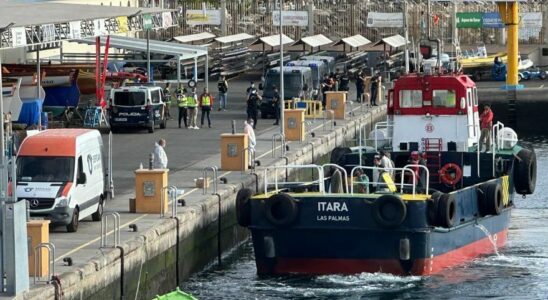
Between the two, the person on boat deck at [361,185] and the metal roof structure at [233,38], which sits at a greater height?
the metal roof structure at [233,38]

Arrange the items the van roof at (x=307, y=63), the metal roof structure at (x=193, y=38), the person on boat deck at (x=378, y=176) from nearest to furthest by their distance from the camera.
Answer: the person on boat deck at (x=378, y=176)
the van roof at (x=307, y=63)
the metal roof structure at (x=193, y=38)

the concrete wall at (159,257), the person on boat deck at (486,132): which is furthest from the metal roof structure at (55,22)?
the person on boat deck at (486,132)

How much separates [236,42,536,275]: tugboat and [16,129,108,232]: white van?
9.53 ft

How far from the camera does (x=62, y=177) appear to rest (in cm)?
2969

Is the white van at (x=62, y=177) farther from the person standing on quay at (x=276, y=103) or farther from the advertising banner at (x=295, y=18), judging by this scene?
the advertising banner at (x=295, y=18)

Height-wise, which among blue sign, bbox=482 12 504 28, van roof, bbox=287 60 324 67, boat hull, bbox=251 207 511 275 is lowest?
boat hull, bbox=251 207 511 275

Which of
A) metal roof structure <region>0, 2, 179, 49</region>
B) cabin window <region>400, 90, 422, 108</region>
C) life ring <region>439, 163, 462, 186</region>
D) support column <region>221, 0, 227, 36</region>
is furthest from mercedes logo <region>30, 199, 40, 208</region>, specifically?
support column <region>221, 0, 227, 36</region>

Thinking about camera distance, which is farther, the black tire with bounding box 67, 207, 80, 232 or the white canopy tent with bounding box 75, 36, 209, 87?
the white canopy tent with bounding box 75, 36, 209, 87

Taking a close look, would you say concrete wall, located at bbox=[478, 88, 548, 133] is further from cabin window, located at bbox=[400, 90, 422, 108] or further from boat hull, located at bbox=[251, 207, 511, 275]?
boat hull, located at bbox=[251, 207, 511, 275]

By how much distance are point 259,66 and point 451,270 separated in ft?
151

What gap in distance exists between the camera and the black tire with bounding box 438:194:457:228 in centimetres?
2992

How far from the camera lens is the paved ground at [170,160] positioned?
27.9m

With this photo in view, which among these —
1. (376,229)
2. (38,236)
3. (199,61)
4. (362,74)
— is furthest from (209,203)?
(199,61)

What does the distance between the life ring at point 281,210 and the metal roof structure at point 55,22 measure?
22.5 ft
